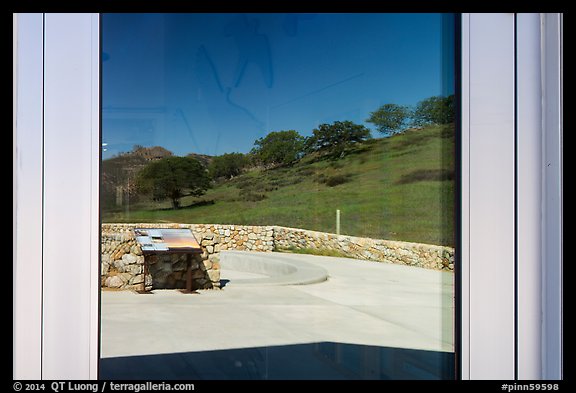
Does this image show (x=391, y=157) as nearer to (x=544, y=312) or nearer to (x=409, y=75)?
(x=409, y=75)

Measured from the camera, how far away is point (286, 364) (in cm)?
283

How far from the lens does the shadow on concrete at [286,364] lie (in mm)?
2346

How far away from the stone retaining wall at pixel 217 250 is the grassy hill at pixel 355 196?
58mm

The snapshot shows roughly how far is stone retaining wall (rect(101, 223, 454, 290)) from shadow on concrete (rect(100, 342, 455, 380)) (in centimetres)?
45

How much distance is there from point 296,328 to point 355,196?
0.96 m

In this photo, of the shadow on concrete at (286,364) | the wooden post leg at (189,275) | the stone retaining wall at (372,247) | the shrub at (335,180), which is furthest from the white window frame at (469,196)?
the wooden post leg at (189,275)

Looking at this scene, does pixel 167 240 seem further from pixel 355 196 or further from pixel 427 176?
pixel 427 176

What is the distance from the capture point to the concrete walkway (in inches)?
88.3

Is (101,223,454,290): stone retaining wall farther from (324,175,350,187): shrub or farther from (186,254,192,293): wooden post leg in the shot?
(324,175,350,187): shrub

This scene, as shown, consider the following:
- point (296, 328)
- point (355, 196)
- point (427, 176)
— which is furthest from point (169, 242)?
point (427, 176)

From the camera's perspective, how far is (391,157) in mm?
2553

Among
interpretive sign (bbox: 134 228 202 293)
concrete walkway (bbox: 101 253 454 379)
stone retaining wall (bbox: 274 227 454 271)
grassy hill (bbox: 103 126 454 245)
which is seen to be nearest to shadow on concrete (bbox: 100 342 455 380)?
concrete walkway (bbox: 101 253 454 379)
